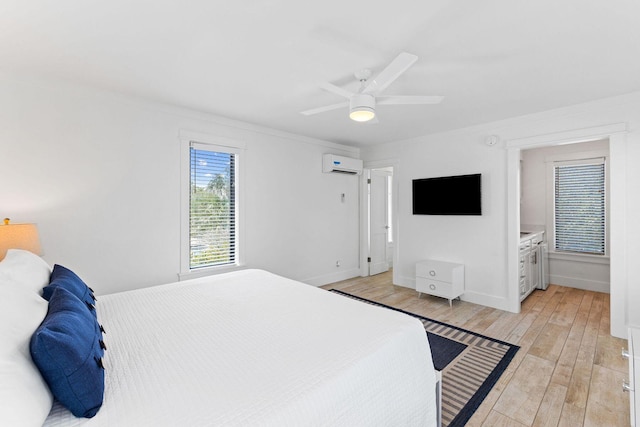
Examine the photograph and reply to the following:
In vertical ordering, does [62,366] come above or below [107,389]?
above

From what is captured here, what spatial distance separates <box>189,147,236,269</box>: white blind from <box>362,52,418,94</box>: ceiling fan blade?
2.19 metres

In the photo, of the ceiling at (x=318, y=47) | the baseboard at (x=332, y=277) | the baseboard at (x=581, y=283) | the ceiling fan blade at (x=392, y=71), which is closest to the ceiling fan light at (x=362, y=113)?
the ceiling fan blade at (x=392, y=71)

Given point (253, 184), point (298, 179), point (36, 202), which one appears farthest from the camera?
point (298, 179)

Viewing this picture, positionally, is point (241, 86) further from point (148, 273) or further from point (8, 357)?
point (8, 357)

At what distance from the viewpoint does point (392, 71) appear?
75.4 inches

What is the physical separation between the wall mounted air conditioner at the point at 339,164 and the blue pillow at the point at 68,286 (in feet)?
11.6

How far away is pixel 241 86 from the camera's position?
8.87 feet

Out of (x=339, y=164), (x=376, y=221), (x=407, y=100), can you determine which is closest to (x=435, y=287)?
(x=376, y=221)

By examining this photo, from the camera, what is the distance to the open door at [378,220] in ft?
18.2

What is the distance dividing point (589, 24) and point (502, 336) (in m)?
2.72

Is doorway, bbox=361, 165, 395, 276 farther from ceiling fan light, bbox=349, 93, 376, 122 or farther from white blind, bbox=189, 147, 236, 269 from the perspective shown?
ceiling fan light, bbox=349, 93, 376, 122

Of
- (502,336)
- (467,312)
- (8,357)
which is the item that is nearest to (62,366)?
(8,357)

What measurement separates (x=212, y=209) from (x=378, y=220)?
3.24 metres

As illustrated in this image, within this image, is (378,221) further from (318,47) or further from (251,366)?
(251,366)
